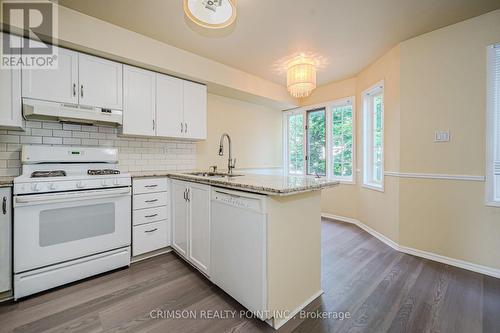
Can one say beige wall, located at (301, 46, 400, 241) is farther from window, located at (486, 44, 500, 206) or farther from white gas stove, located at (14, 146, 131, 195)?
white gas stove, located at (14, 146, 131, 195)

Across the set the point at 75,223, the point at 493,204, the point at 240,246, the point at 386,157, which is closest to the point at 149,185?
the point at 75,223

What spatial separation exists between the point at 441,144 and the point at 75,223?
3.83 m

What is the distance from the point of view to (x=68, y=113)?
206 centimetres

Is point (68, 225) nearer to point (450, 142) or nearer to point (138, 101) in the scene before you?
point (138, 101)

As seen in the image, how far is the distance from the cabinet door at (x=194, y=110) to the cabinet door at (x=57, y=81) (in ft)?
3.88

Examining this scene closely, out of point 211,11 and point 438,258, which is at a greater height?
point 211,11

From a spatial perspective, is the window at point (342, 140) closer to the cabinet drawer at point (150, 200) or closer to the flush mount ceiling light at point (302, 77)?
the flush mount ceiling light at point (302, 77)

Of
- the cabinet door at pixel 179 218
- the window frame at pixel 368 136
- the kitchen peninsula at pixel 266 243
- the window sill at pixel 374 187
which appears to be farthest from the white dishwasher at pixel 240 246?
the window frame at pixel 368 136

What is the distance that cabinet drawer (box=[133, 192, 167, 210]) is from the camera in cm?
244

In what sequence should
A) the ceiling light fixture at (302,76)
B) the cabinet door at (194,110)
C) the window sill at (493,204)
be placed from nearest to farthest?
the window sill at (493,204) < the ceiling light fixture at (302,76) < the cabinet door at (194,110)

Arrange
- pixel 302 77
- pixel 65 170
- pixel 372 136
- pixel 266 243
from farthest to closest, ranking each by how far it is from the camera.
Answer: pixel 372 136
pixel 302 77
pixel 65 170
pixel 266 243

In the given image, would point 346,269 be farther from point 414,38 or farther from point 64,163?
point 64,163

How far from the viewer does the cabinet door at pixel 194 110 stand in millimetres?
2969

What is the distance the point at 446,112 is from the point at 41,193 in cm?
400
